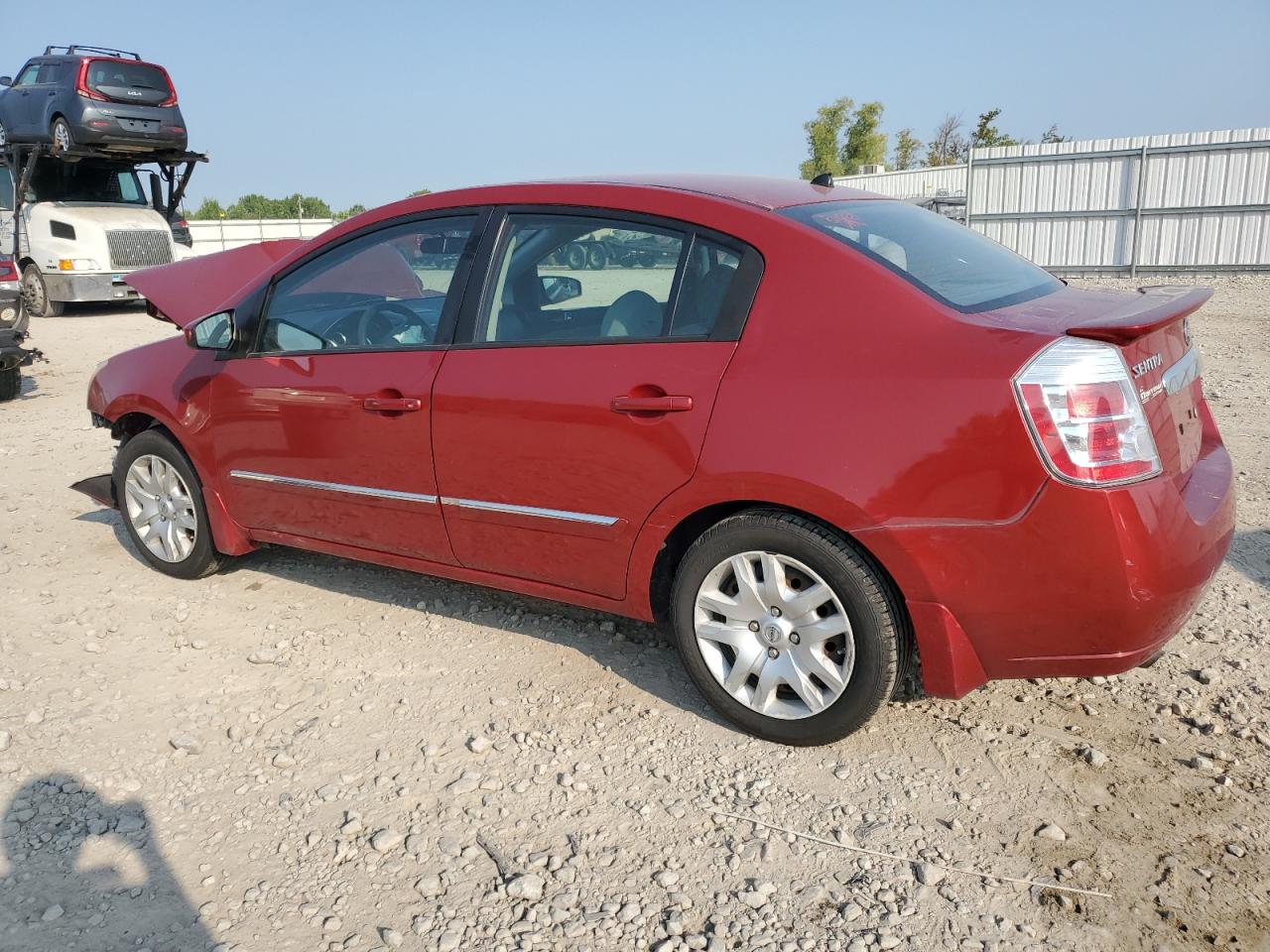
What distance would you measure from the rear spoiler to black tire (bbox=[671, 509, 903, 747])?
2.81ft

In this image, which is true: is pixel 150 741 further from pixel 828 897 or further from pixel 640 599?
pixel 828 897

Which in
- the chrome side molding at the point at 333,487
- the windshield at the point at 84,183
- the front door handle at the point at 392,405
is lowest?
the chrome side molding at the point at 333,487

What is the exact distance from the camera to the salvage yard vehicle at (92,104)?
49.5ft

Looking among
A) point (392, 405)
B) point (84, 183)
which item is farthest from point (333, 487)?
point (84, 183)

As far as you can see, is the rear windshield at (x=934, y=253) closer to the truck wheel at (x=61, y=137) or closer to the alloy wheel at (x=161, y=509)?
the alloy wheel at (x=161, y=509)

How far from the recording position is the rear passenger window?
3.16 m

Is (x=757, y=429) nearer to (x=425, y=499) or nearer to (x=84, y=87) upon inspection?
(x=425, y=499)

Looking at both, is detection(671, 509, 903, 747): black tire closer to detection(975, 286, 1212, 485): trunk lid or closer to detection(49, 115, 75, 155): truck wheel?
detection(975, 286, 1212, 485): trunk lid

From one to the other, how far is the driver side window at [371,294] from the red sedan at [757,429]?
1 cm

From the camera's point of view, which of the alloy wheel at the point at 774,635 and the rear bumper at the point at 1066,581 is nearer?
the rear bumper at the point at 1066,581

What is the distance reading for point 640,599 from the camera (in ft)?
11.1

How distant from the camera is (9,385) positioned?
9688 mm

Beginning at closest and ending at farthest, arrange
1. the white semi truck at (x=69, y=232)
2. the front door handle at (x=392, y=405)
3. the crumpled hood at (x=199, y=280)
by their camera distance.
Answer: the front door handle at (x=392, y=405)
the crumpled hood at (x=199, y=280)
the white semi truck at (x=69, y=232)

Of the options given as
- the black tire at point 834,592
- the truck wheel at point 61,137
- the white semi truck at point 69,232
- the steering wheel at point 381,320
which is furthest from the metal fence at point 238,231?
the black tire at point 834,592
